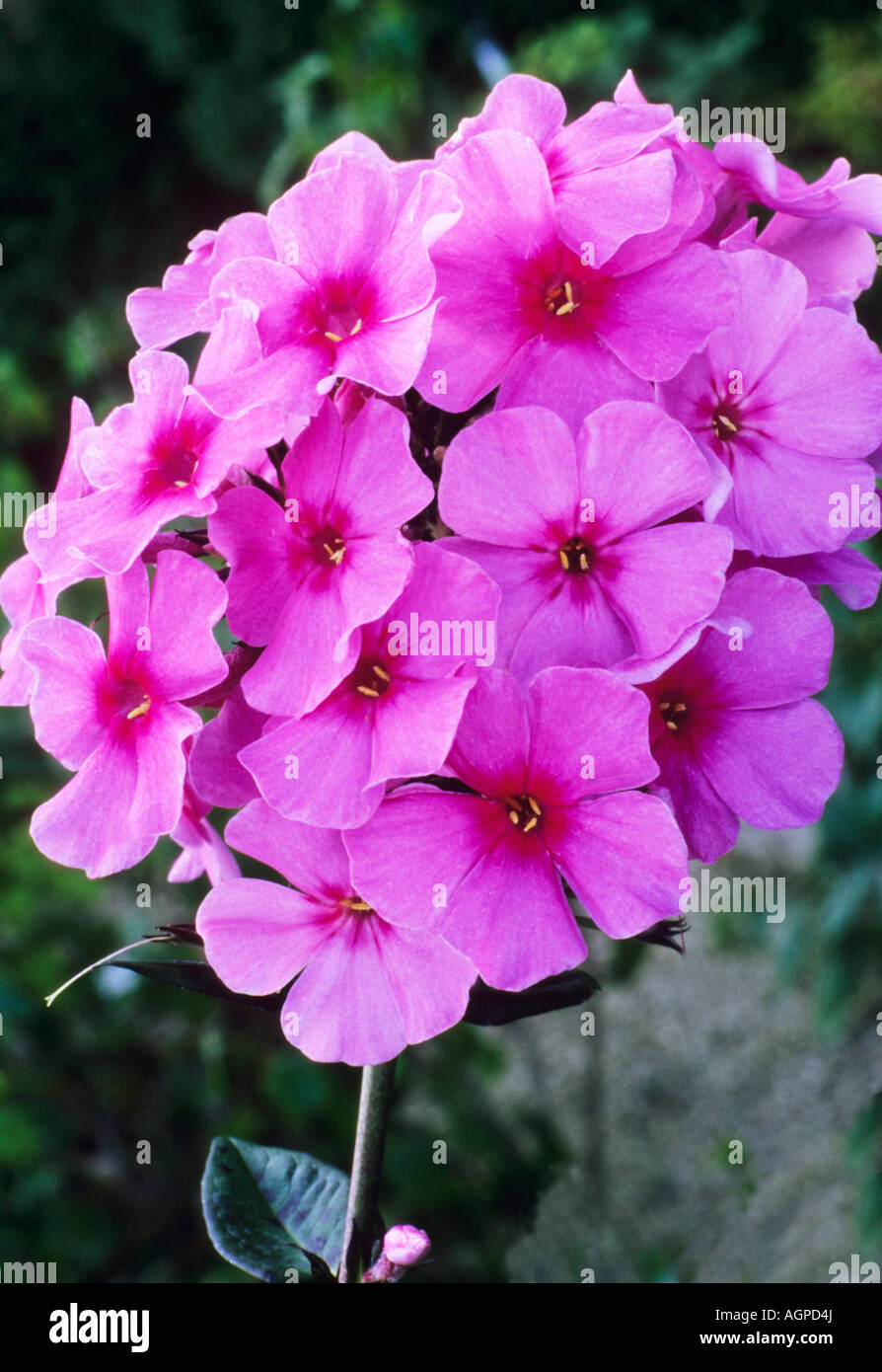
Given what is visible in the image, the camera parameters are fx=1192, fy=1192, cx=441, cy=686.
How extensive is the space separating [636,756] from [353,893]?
17cm

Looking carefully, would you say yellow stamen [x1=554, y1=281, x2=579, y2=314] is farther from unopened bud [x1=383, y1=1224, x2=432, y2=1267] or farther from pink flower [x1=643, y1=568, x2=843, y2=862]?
unopened bud [x1=383, y1=1224, x2=432, y2=1267]

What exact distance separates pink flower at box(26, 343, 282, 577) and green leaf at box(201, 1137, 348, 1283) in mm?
463

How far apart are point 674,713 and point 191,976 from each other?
0.31m

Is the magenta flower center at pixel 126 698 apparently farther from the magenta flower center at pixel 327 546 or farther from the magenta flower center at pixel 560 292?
the magenta flower center at pixel 560 292

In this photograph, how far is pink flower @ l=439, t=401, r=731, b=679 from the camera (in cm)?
56

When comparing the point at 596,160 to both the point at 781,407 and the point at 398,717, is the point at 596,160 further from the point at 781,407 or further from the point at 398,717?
the point at 398,717

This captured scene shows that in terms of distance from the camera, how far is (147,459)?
2.03 ft

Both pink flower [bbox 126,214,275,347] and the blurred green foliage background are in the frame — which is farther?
the blurred green foliage background

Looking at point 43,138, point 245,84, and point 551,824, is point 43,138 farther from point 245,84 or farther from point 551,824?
point 551,824

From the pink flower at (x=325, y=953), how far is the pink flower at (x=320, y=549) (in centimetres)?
8

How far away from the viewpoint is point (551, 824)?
591mm

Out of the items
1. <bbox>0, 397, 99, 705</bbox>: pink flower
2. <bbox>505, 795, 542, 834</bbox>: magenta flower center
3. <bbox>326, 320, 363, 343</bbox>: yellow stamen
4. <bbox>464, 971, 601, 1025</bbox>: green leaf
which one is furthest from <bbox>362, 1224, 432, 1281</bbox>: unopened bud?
<bbox>326, 320, 363, 343</bbox>: yellow stamen

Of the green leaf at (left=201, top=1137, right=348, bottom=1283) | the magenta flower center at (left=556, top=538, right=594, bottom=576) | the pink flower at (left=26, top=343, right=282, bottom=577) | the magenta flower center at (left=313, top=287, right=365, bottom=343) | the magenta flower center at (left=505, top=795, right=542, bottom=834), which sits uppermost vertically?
the magenta flower center at (left=313, top=287, right=365, bottom=343)

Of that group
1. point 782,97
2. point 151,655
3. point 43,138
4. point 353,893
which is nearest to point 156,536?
point 151,655
